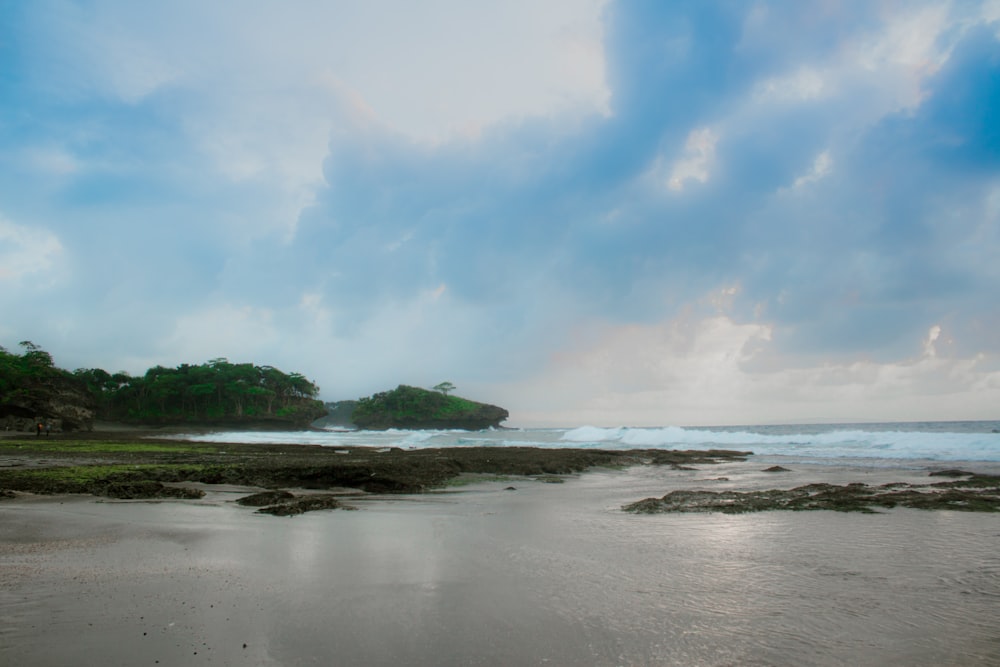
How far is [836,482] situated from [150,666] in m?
16.3

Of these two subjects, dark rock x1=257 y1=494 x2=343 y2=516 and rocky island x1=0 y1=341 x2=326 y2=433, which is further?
rocky island x1=0 y1=341 x2=326 y2=433

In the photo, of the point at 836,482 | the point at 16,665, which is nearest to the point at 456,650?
the point at 16,665

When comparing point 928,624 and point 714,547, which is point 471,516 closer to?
point 714,547

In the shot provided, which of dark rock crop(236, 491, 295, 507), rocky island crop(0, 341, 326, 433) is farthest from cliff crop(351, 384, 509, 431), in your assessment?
dark rock crop(236, 491, 295, 507)

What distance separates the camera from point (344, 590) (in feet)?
14.9

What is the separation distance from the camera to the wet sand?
10.9 feet

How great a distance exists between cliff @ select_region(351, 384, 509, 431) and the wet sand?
93.7 metres

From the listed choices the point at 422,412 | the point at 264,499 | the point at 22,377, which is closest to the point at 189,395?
the point at 22,377

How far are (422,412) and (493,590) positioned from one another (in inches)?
3872

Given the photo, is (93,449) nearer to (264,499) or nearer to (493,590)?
(264,499)

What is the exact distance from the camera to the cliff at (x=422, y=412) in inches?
3967

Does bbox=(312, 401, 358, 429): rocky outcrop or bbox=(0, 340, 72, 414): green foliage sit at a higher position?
bbox=(0, 340, 72, 414): green foliage

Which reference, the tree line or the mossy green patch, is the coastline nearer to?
the mossy green patch

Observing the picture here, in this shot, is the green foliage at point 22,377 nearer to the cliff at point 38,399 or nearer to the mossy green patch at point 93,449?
the cliff at point 38,399
